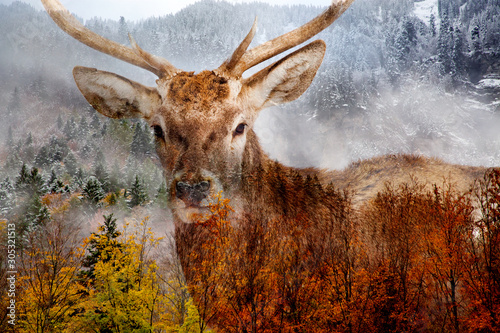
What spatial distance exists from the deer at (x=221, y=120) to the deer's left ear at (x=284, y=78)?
0.02 meters

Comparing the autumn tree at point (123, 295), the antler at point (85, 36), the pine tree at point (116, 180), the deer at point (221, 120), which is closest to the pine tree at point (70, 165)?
the pine tree at point (116, 180)

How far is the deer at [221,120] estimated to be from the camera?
5.44 meters

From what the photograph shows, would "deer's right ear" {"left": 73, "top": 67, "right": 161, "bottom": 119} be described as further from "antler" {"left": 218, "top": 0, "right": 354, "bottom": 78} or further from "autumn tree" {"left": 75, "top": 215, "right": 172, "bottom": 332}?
"autumn tree" {"left": 75, "top": 215, "right": 172, "bottom": 332}

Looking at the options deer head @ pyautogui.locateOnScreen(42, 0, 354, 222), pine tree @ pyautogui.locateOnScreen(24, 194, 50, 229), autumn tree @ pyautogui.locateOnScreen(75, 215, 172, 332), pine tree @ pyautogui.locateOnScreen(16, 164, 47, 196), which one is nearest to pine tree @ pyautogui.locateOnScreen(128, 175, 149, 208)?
pine tree @ pyautogui.locateOnScreen(16, 164, 47, 196)

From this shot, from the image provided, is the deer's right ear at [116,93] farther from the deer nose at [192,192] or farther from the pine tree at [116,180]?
the pine tree at [116,180]

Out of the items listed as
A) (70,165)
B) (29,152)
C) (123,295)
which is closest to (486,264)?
(123,295)

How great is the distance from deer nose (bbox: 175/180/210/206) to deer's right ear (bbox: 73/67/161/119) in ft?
6.81

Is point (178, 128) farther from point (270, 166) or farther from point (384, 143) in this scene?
point (384, 143)

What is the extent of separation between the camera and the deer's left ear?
247 inches

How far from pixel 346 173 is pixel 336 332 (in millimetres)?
6193

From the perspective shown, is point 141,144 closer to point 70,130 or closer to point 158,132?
point 70,130

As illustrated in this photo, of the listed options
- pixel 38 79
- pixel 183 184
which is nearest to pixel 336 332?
pixel 183 184

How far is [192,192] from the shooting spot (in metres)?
4.97

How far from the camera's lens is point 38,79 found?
179 m
